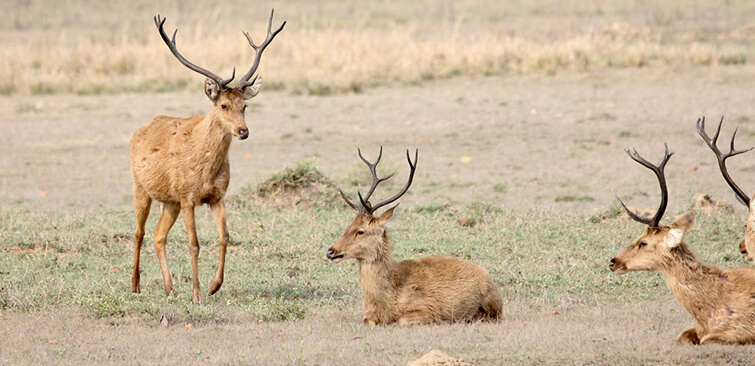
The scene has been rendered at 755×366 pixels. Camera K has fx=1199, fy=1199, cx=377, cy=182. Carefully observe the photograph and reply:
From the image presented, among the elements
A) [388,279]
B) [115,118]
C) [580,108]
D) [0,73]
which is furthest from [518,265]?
[0,73]

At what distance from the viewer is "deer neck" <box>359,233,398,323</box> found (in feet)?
30.1

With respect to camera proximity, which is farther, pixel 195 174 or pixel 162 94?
pixel 162 94

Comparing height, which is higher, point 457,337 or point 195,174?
point 195,174

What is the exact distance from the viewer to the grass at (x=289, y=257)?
9.81 m

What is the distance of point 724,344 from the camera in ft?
26.7

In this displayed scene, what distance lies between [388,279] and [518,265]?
2.53 metres

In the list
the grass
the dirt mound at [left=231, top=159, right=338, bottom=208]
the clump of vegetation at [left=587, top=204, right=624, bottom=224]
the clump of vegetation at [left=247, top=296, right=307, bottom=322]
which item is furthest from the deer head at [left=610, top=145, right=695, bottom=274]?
the dirt mound at [left=231, top=159, right=338, bottom=208]

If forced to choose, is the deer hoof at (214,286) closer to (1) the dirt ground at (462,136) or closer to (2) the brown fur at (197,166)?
(2) the brown fur at (197,166)

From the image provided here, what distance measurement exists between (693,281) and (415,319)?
207 centimetres

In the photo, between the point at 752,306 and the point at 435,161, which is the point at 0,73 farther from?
the point at 752,306

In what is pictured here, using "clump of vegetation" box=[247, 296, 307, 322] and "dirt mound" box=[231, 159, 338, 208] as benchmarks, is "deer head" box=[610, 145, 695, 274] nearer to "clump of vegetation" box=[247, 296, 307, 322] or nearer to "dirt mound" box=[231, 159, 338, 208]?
"clump of vegetation" box=[247, 296, 307, 322]

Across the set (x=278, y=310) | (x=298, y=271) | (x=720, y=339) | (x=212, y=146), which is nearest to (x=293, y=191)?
(x=298, y=271)

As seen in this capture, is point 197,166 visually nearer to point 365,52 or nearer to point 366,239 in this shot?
point 366,239

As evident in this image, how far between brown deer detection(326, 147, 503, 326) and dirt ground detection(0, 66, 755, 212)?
5.46 metres
